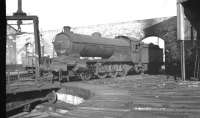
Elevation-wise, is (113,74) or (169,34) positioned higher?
(169,34)

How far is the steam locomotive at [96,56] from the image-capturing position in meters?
14.0

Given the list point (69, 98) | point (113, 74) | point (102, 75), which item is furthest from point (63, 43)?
point (113, 74)

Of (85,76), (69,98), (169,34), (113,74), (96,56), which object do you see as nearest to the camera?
(69,98)

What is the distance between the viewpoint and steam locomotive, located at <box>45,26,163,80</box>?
46.1ft

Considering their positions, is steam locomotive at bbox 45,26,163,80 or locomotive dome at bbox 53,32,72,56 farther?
locomotive dome at bbox 53,32,72,56

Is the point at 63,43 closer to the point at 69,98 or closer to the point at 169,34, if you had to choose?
the point at 69,98

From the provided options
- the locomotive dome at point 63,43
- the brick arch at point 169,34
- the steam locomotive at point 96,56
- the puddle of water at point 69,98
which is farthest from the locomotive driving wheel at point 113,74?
the brick arch at point 169,34

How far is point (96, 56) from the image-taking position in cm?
1662

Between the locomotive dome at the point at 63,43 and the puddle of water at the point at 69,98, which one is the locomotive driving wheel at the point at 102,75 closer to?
the locomotive dome at the point at 63,43

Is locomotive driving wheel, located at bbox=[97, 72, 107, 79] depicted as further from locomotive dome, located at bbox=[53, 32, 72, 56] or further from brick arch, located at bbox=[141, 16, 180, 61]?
brick arch, located at bbox=[141, 16, 180, 61]

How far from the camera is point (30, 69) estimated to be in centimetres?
1730

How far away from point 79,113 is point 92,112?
0.28m

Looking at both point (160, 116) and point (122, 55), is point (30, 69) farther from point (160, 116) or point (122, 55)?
point (160, 116)

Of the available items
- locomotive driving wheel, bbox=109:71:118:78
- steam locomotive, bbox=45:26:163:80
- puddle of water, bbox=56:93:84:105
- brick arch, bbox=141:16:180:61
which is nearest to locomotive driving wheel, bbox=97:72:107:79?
steam locomotive, bbox=45:26:163:80
